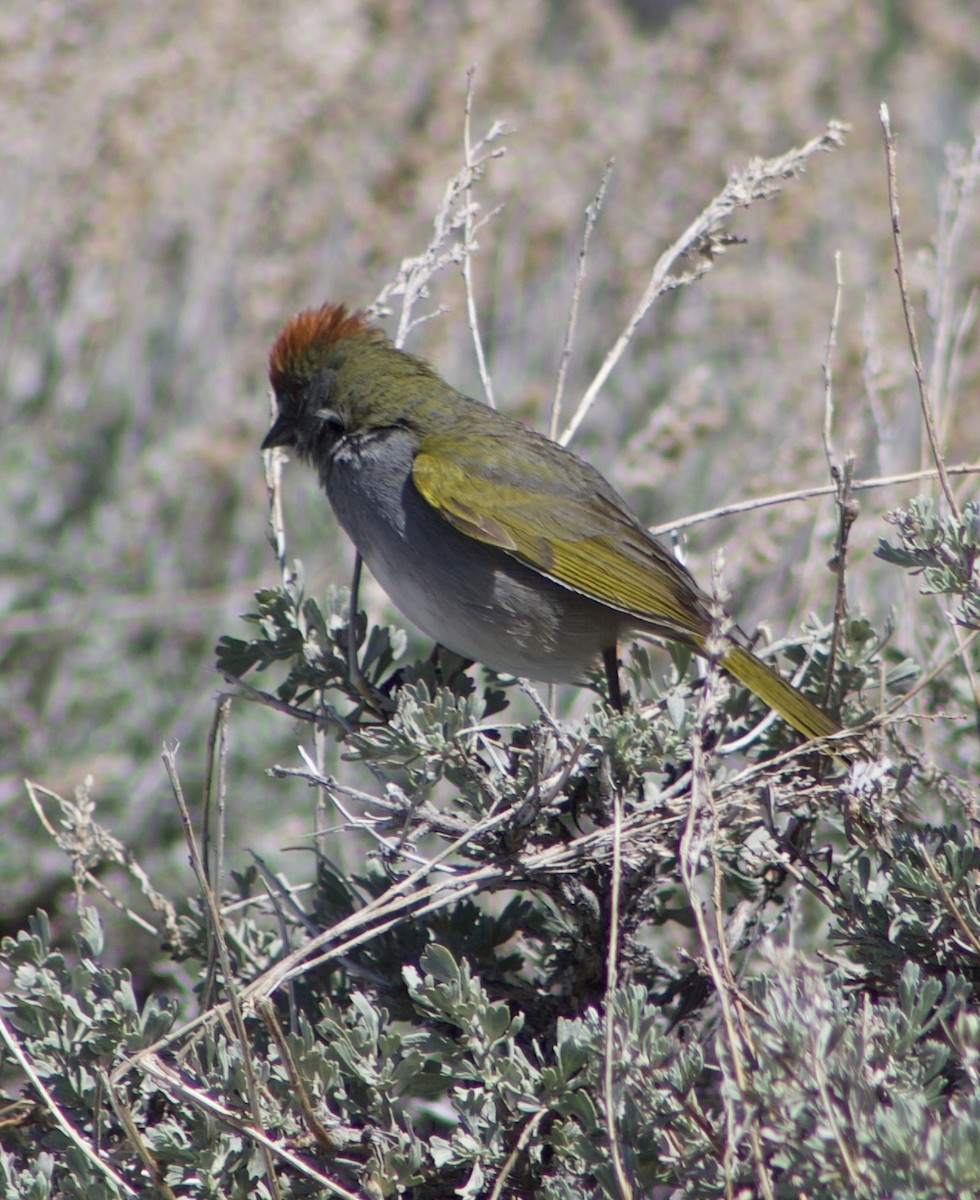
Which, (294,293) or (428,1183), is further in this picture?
(294,293)

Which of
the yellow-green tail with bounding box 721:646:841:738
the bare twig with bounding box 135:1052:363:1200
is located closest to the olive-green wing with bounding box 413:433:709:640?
the yellow-green tail with bounding box 721:646:841:738

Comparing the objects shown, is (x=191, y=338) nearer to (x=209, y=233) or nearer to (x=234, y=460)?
(x=209, y=233)

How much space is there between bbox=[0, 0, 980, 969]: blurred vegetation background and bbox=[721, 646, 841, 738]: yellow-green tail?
4.44ft

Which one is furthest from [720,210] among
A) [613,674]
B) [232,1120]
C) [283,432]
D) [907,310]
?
[232,1120]

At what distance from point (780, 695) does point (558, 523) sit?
2.79 ft

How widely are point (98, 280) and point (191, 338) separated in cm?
54

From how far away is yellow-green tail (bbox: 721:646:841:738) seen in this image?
258 cm

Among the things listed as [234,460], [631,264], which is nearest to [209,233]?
[234,460]

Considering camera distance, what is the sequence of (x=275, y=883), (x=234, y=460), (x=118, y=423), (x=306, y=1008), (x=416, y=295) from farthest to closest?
(x=118, y=423) < (x=234, y=460) < (x=416, y=295) < (x=275, y=883) < (x=306, y=1008)

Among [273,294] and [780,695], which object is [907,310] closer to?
[780,695]

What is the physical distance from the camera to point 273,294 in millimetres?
5285

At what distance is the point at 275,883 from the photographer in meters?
2.85

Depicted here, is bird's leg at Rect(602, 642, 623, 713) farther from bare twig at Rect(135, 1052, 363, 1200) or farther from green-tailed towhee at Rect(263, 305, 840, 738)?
bare twig at Rect(135, 1052, 363, 1200)

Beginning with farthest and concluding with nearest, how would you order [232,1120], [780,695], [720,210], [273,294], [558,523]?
[273,294] → [558,523] → [720,210] → [780,695] → [232,1120]
